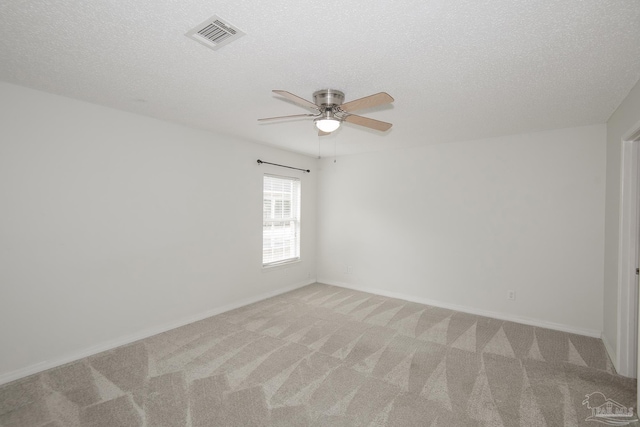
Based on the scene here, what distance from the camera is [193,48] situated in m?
1.81

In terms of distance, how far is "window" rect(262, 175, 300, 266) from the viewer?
15.3ft

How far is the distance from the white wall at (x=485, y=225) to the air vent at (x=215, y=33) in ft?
11.4

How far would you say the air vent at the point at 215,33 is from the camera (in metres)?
1.56

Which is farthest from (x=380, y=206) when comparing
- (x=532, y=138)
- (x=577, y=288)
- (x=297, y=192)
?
(x=577, y=288)

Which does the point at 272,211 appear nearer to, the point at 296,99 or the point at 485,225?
the point at 296,99

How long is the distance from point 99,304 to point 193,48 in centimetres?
265

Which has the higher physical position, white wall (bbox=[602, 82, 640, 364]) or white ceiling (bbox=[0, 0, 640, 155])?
white ceiling (bbox=[0, 0, 640, 155])

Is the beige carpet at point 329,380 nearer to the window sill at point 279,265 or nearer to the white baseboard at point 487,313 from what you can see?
the white baseboard at point 487,313

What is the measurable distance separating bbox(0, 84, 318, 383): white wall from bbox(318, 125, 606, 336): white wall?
2.22 meters

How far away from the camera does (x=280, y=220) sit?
16.1 ft

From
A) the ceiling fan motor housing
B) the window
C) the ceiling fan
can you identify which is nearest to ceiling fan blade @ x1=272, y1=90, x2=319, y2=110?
the ceiling fan

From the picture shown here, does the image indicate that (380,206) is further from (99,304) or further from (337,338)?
(99,304)

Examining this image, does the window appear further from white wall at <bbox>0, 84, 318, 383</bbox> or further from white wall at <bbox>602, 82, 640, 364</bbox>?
white wall at <bbox>602, 82, 640, 364</bbox>

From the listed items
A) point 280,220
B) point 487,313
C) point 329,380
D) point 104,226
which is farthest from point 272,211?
point 487,313
